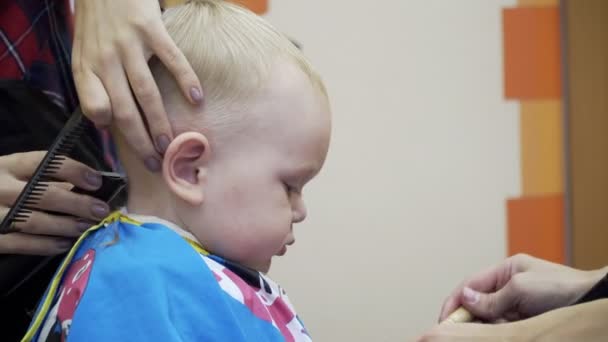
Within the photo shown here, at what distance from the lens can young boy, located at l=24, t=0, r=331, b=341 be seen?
0.60m

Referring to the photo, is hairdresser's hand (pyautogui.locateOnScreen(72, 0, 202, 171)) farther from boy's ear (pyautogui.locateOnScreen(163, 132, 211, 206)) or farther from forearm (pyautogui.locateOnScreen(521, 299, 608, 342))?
forearm (pyautogui.locateOnScreen(521, 299, 608, 342))

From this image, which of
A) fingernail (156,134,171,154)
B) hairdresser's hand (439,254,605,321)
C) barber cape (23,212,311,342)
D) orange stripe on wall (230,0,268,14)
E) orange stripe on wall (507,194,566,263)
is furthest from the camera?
orange stripe on wall (507,194,566,263)

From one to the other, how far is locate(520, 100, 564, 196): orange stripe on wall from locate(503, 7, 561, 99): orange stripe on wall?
0.04 metres

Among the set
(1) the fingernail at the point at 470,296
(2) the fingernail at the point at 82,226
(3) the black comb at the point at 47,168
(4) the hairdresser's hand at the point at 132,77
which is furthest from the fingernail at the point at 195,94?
(1) the fingernail at the point at 470,296

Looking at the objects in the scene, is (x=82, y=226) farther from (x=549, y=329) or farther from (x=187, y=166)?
(x=549, y=329)

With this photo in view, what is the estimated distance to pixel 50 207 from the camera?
73 cm

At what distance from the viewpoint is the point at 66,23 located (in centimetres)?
90

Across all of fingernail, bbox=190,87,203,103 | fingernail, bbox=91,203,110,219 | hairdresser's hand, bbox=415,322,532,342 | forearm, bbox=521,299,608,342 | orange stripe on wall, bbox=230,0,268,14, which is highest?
orange stripe on wall, bbox=230,0,268,14

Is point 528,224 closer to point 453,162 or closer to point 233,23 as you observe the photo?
point 453,162

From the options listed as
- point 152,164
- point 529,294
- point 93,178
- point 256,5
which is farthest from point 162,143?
point 256,5

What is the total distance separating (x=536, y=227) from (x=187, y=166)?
1.35m

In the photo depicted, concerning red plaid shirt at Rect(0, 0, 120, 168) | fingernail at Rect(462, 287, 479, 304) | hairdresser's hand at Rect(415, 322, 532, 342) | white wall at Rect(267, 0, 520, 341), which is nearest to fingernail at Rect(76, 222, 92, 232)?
red plaid shirt at Rect(0, 0, 120, 168)

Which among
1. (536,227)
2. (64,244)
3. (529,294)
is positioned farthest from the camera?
(536,227)

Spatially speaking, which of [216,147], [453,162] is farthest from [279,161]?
[453,162]
